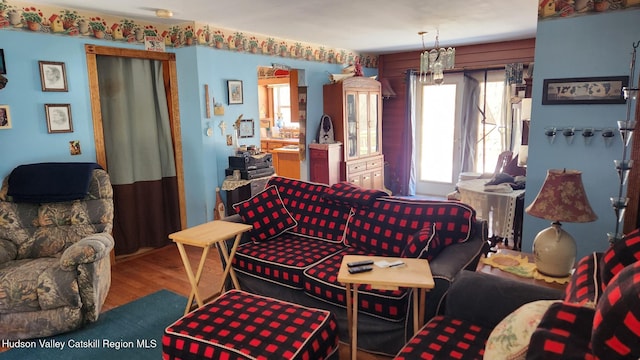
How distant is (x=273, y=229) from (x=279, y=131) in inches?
177

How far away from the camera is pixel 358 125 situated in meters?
6.00

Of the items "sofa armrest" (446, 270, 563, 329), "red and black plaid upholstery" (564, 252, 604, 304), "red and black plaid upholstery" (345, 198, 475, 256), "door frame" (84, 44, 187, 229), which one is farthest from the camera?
"door frame" (84, 44, 187, 229)

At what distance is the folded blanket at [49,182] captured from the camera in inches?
122

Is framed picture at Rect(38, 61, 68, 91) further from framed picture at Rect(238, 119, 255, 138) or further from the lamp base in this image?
the lamp base

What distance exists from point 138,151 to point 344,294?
2.75 m

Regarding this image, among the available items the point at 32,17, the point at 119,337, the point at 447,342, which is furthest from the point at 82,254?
the point at 447,342

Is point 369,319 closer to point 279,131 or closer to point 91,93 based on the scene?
point 91,93

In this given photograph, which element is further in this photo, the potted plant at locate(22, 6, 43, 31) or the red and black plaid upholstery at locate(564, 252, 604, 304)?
the potted plant at locate(22, 6, 43, 31)

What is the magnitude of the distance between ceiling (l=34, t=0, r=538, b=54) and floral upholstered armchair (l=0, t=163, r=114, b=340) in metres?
1.42

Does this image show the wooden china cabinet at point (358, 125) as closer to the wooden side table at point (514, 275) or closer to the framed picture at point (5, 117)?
the wooden side table at point (514, 275)

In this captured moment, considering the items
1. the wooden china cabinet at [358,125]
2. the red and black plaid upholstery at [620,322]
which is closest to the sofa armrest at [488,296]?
the red and black plaid upholstery at [620,322]

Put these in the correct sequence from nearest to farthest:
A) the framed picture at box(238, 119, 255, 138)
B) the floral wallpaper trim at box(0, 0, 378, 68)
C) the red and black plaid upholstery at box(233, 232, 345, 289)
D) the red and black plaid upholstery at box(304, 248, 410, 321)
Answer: the red and black plaid upholstery at box(304, 248, 410, 321) < the red and black plaid upholstery at box(233, 232, 345, 289) < the floral wallpaper trim at box(0, 0, 378, 68) < the framed picture at box(238, 119, 255, 138)

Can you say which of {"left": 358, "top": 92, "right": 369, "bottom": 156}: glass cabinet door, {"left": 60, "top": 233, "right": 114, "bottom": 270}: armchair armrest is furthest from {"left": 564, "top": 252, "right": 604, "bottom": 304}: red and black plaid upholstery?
{"left": 358, "top": 92, "right": 369, "bottom": 156}: glass cabinet door

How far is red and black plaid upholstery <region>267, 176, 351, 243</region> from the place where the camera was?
3164mm
